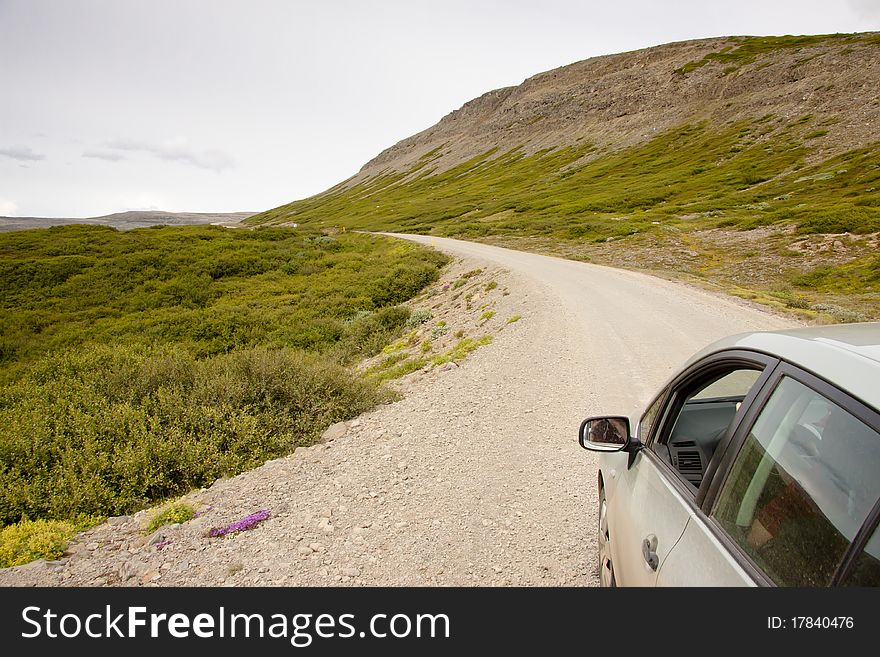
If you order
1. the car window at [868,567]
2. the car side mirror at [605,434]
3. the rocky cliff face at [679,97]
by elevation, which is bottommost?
the car side mirror at [605,434]

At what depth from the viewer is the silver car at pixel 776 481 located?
1477mm

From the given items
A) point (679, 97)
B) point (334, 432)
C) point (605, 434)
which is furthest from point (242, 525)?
point (679, 97)

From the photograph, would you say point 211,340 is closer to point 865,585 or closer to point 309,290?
point 309,290

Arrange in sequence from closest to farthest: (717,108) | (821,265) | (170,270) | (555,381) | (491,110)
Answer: (555,381) < (821,265) < (170,270) < (717,108) < (491,110)

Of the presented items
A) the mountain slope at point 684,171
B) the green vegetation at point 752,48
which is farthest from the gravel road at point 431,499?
the green vegetation at point 752,48

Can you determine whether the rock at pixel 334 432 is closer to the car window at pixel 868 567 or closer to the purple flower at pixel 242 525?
the purple flower at pixel 242 525

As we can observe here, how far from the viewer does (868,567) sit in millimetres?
1358

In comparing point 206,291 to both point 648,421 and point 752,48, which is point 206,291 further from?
point 752,48

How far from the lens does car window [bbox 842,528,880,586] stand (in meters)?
Result: 1.33

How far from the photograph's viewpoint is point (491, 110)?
15538 cm

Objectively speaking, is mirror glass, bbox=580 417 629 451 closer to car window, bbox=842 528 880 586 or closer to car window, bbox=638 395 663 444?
car window, bbox=638 395 663 444

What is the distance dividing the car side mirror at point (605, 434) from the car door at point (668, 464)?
13cm
